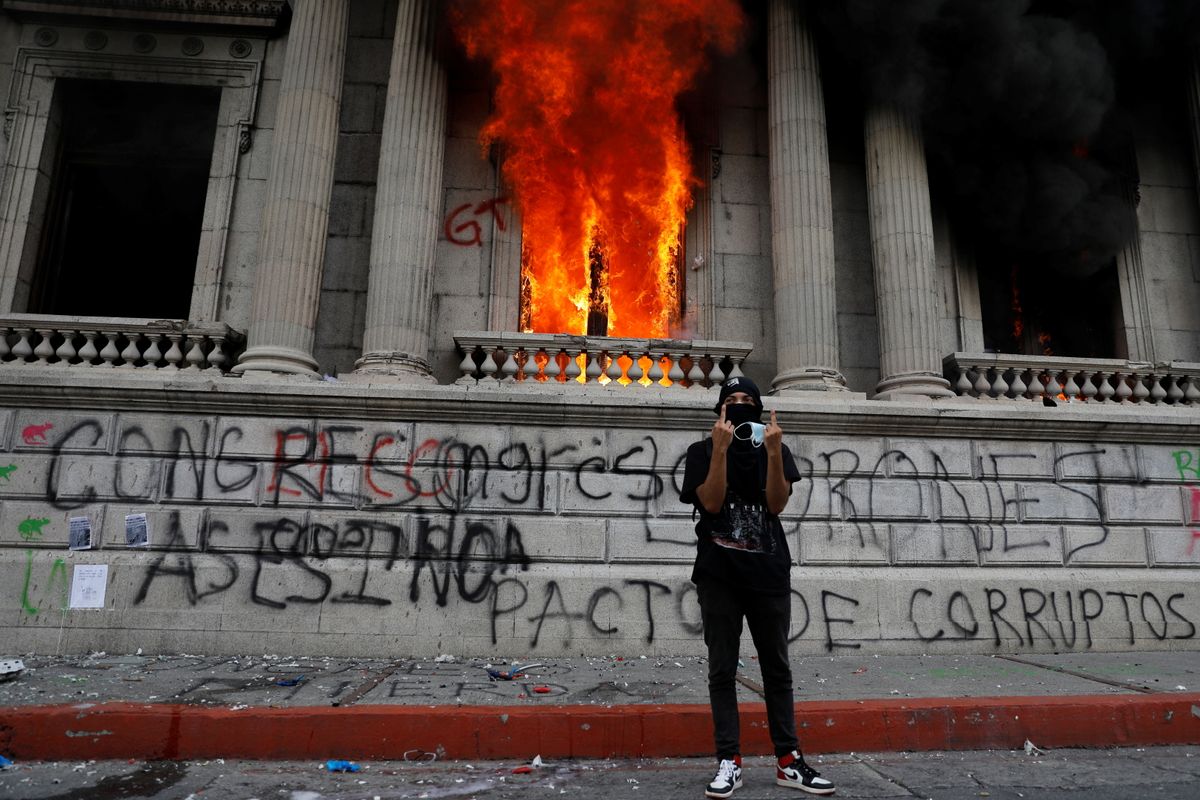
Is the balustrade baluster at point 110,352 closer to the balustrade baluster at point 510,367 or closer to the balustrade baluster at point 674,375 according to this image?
the balustrade baluster at point 510,367

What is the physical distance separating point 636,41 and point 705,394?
18.2ft

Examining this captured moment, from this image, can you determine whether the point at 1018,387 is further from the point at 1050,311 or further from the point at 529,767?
the point at 529,767

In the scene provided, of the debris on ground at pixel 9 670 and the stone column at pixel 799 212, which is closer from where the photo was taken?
the debris on ground at pixel 9 670

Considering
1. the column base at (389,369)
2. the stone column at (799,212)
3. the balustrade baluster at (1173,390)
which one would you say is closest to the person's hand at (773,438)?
the stone column at (799,212)

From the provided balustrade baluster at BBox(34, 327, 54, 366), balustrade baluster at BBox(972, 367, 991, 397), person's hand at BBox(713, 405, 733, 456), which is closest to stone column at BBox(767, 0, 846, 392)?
balustrade baluster at BBox(972, 367, 991, 397)

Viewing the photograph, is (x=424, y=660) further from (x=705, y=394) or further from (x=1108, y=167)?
(x=1108, y=167)

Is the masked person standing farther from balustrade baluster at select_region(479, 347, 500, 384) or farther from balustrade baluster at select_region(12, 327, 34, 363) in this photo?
balustrade baluster at select_region(12, 327, 34, 363)

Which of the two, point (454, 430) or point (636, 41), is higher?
point (636, 41)

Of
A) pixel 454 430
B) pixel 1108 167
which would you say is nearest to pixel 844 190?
pixel 1108 167

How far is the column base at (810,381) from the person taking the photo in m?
8.60

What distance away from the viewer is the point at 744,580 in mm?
3576

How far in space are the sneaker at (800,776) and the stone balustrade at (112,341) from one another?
7428mm

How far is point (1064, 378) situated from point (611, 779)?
850 centimetres

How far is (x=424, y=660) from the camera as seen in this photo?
6.95 m
